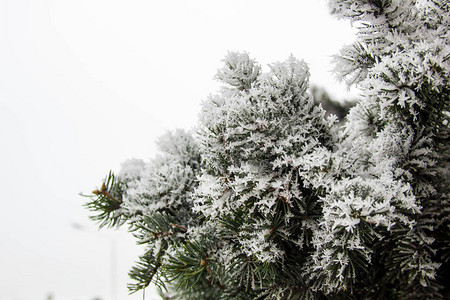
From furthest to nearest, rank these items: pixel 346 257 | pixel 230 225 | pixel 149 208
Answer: pixel 149 208, pixel 230 225, pixel 346 257

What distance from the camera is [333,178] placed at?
581 millimetres

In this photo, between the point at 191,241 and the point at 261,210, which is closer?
the point at 261,210

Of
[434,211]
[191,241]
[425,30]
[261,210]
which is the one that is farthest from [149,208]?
[425,30]

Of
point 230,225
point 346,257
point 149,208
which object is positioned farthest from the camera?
point 149,208

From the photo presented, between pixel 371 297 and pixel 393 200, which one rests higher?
pixel 393 200

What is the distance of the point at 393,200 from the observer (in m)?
0.54

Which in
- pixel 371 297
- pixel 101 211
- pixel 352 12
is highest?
pixel 352 12

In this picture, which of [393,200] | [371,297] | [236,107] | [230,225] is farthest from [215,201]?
[371,297]

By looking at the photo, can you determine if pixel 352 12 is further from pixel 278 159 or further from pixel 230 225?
pixel 230 225

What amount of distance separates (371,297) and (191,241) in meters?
0.41

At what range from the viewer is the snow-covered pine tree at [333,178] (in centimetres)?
56

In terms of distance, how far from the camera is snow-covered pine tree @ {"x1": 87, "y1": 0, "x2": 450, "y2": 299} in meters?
0.56

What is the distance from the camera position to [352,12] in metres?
0.69

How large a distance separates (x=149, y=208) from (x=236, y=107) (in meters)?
0.33
